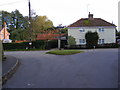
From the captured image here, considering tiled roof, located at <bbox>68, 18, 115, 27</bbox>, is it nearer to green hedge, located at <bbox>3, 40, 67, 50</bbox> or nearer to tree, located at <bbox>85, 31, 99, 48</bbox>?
tree, located at <bbox>85, 31, 99, 48</bbox>

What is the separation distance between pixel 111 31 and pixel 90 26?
5.05 m

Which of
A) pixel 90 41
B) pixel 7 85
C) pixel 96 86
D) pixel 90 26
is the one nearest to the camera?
pixel 96 86

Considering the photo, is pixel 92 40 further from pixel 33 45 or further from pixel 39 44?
pixel 33 45

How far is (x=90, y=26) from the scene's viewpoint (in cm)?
3462

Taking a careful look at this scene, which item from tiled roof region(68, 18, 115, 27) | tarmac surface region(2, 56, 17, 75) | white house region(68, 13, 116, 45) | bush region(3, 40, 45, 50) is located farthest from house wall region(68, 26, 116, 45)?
tarmac surface region(2, 56, 17, 75)

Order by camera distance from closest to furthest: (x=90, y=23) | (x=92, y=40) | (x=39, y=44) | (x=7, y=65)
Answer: (x=7, y=65)
(x=92, y=40)
(x=39, y=44)
(x=90, y=23)

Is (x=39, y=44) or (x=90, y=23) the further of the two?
(x=90, y=23)

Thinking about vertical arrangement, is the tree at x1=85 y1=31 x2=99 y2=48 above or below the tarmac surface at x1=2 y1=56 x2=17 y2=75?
above

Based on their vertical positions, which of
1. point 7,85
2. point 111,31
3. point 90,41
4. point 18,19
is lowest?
point 7,85

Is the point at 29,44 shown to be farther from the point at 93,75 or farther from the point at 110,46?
the point at 93,75

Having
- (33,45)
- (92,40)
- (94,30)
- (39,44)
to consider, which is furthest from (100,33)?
(33,45)

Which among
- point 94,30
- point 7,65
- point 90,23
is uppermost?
point 90,23

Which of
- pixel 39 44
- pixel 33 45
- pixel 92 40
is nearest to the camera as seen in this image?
pixel 92 40

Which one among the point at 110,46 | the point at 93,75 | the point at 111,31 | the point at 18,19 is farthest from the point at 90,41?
the point at 18,19
